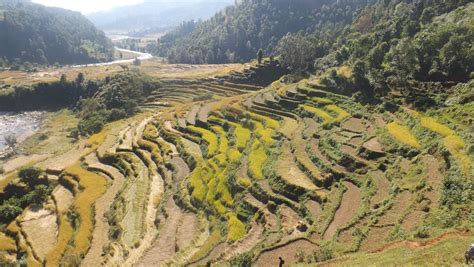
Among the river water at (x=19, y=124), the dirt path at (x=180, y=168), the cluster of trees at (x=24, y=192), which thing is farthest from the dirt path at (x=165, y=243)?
the river water at (x=19, y=124)

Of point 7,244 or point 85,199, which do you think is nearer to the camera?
point 7,244

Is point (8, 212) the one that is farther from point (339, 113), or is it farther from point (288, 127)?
point (339, 113)

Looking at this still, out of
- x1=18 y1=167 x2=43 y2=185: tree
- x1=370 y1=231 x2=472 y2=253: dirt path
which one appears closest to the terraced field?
x1=370 y1=231 x2=472 y2=253: dirt path

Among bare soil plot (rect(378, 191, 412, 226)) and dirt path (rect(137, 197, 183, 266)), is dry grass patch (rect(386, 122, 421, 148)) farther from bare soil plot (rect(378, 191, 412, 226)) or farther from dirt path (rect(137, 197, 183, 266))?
dirt path (rect(137, 197, 183, 266))

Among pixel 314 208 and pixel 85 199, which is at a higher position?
pixel 314 208

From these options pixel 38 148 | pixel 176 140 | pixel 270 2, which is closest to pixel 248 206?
pixel 176 140

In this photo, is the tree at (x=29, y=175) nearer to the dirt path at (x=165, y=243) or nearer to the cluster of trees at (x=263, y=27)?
the dirt path at (x=165, y=243)

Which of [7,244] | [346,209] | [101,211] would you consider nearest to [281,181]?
[346,209]
